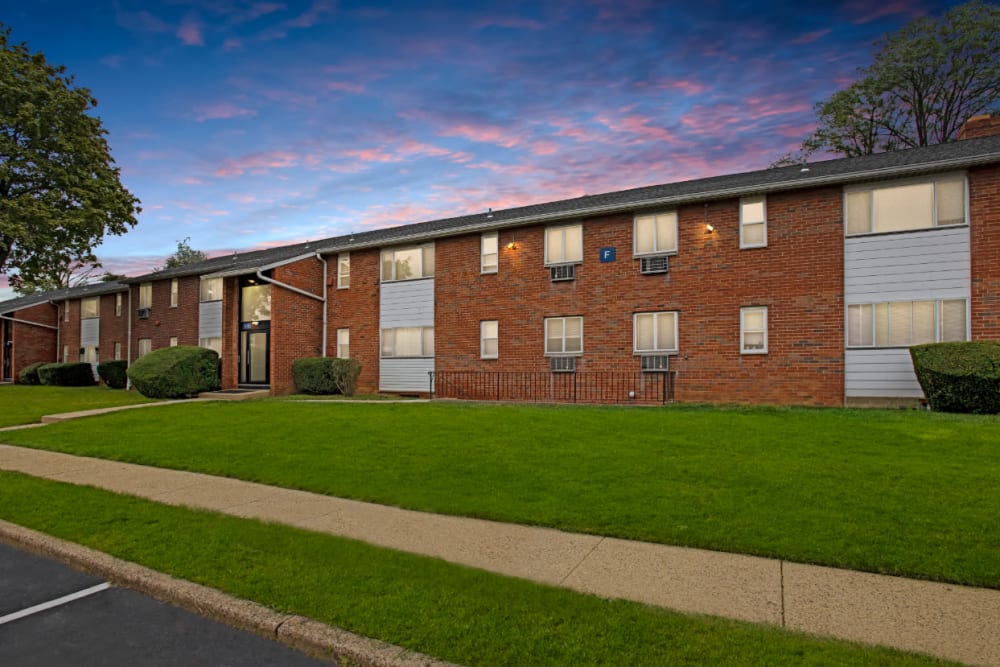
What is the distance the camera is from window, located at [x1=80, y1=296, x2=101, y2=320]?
34197 mm

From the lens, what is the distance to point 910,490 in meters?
6.18

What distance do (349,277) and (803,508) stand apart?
65.8 feet

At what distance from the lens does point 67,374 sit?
32.3 meters

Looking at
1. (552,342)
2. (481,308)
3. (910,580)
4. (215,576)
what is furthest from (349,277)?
(910,580)

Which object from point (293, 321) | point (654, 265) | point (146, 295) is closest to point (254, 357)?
point (293, 321)

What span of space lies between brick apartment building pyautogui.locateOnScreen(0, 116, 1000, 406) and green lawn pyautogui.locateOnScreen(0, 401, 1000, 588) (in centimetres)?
298

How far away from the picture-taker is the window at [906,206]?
44.0 ft

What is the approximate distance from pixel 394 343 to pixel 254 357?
6.43 m

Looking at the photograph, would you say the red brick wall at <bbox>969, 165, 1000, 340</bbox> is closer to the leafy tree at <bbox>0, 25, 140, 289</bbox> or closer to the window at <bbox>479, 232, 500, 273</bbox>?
the window at <bbox>479, 232, 500, 273</bbox>

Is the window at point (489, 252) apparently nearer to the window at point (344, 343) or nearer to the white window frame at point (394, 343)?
the white window frame at point (394, 343)

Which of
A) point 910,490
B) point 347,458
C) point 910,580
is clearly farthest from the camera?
point 347,458

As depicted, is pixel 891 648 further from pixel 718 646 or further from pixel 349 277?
pixel 349 277

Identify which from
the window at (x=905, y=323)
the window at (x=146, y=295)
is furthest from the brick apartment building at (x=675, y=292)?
the window at (x=146, y=295)

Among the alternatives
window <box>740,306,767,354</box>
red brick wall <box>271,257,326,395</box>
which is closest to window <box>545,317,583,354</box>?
window <box>740,306,767,354</box>
